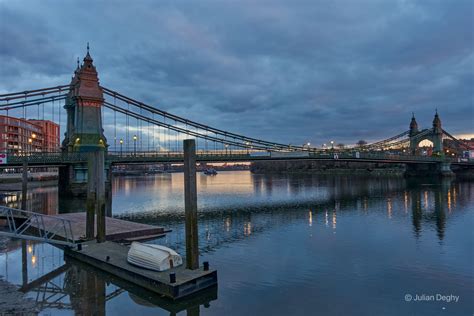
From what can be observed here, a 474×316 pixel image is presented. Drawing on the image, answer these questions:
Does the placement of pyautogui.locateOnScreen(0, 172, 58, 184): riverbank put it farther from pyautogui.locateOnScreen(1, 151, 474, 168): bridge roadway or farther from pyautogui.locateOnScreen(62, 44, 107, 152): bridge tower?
pyautogui.locateOnScreen(62, 44, 107, 152): bridge tower

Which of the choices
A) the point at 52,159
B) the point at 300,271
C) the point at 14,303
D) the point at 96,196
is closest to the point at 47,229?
the point at 96,196

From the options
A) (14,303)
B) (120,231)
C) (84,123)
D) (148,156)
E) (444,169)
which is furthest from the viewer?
(444,169)

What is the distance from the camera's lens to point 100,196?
2177cm

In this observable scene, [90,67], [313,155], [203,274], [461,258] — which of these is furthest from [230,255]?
[313,155]

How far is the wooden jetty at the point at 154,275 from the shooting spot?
1408cm

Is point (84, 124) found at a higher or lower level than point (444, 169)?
higher

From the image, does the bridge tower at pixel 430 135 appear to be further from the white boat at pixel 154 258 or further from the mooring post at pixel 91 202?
the white boat at pixel 154 258

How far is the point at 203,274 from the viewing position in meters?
15.1

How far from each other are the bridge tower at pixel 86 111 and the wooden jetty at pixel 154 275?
40633mm

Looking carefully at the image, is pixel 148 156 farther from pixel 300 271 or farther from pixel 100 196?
pixel 300 271

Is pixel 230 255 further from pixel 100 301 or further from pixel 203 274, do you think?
pixel 100 301

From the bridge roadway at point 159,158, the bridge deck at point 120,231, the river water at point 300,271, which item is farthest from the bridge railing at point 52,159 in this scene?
the river water at point 300,271

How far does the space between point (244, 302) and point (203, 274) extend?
210 centimetres

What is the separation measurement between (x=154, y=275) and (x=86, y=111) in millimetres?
47780
